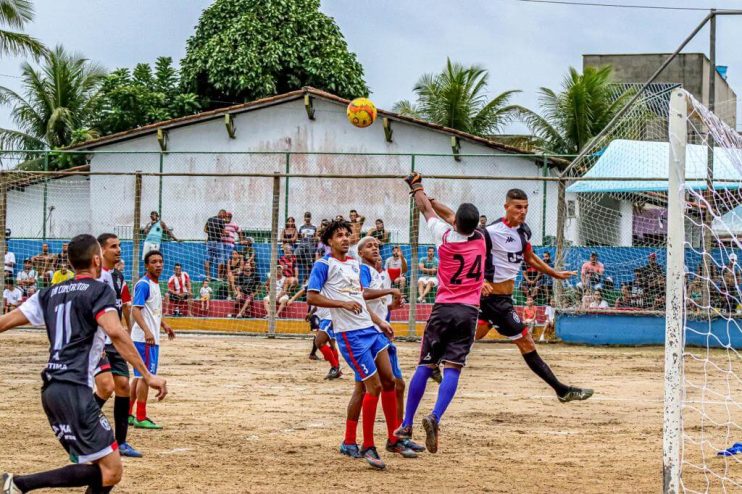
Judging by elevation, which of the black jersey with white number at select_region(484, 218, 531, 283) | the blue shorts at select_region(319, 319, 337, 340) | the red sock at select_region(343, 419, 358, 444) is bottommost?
the red sock at select_region(343, 419, 358, 444)

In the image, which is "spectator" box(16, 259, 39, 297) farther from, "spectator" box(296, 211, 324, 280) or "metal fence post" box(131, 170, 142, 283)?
"spectator" box(296, 211, 324, 280)

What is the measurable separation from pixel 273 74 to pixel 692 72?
1924 centimetres

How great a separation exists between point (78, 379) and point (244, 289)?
46.2ft

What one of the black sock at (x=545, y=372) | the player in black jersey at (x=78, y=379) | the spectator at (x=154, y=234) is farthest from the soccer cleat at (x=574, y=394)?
the spectator at (x=154, y=234)

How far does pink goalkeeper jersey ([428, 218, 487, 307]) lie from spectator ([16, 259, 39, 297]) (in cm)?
1435

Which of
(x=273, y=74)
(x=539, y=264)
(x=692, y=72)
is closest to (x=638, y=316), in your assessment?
(x=539, y=264)

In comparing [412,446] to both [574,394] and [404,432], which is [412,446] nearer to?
[404,432]

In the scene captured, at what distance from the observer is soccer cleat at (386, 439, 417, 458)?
840cm

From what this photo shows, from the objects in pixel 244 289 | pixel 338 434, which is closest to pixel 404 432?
pixel 338 434

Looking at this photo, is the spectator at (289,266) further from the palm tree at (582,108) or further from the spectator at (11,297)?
the palm tree at (582,108)

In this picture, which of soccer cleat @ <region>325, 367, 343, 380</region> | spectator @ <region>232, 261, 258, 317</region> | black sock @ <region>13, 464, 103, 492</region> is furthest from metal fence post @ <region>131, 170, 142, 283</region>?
black sock @ <region>13, 464, 103, 492</region>

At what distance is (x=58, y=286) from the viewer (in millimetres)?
5855

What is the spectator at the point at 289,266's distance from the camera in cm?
1964

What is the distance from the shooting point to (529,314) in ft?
63.2
